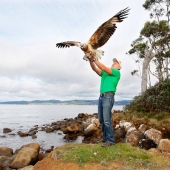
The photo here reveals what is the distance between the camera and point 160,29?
779 inches

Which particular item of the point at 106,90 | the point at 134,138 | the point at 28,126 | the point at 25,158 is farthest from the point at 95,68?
the point at 28,126

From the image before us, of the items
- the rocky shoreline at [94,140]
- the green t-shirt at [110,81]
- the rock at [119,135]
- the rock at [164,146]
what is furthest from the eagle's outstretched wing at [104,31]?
the rock at [119,135]

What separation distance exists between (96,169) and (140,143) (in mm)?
5226

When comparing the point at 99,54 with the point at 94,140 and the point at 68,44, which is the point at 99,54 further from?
the point at 94,140

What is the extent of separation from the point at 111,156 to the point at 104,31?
3.23 m

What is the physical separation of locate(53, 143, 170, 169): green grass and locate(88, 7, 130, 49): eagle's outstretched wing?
275 cm

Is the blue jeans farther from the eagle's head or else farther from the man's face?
the eagle's head

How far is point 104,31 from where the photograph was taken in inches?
257

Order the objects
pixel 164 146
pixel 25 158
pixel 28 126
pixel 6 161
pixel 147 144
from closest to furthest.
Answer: pixel 25 158 → pixel 6 161 → pixel 164 146 → pixel 147 144 → pixel 28 126

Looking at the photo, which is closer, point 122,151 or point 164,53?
point 122,151

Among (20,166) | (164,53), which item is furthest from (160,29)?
(20,166)

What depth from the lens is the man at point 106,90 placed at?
638cm

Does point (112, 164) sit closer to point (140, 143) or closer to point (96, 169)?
point (96, 169)

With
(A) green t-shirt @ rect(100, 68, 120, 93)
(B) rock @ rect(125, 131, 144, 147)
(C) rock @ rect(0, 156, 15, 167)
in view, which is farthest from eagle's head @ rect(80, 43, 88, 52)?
(B) rock @ rect(125, 131, 144, 147)
